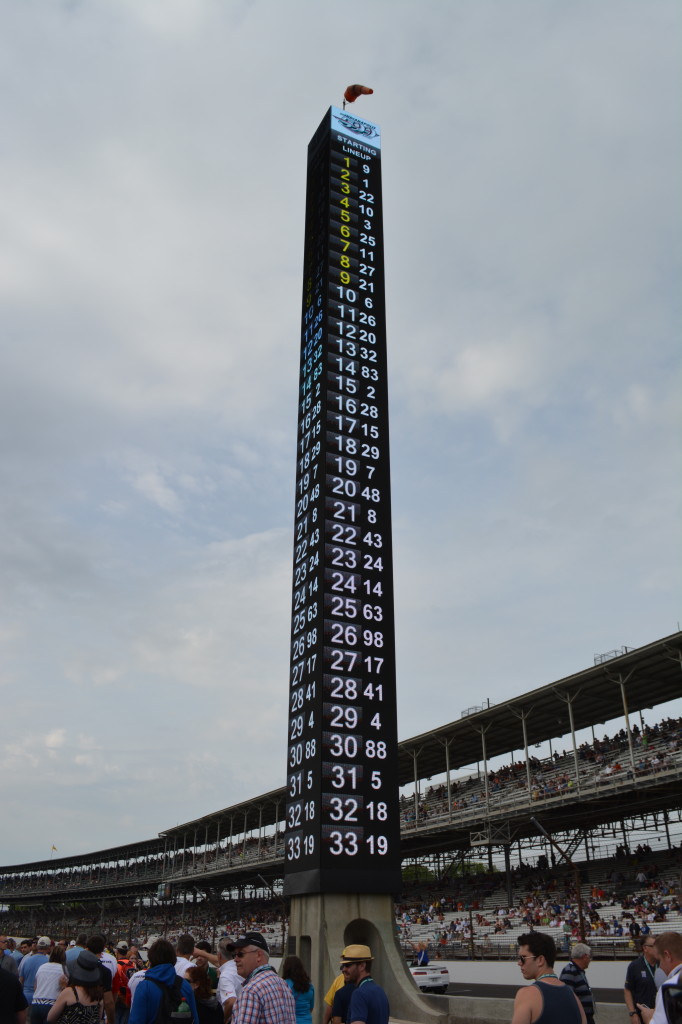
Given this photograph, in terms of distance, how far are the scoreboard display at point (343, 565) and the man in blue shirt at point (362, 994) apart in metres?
15.9

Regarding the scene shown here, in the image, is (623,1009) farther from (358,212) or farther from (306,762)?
(358,212)

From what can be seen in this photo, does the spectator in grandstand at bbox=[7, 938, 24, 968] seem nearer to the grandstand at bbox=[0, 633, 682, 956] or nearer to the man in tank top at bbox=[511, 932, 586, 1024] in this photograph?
the man in tank top at bbox=[511, 932, 586, 1024]

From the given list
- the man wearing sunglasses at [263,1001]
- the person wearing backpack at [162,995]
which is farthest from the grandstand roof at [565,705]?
the man wearing sunglasses at [263,1001]

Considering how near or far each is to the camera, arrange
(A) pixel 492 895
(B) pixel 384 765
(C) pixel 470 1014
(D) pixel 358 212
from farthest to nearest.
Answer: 1. (A) pixel 492 895
2. (D) pixel 358 212
3. (B) pixel 384 765
4. (C) pixel 470 1014

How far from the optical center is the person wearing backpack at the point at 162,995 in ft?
25.0

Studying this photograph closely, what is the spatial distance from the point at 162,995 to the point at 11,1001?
1346 mm

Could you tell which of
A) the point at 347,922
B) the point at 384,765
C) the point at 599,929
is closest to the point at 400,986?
the point at 347,922

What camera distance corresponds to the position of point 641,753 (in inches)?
1526

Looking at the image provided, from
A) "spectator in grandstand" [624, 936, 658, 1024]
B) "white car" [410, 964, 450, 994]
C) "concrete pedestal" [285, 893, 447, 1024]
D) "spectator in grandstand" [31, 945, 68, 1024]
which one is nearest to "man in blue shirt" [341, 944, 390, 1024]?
"spectator in grandstand" [624, 936, 658, 1024]

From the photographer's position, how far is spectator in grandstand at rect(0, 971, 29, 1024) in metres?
7.02

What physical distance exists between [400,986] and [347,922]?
97.0 inches

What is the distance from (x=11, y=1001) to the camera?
23.2 feet

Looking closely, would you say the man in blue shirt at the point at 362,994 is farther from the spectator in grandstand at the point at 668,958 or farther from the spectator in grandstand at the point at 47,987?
the spectator in grandstand at the point at 47,987

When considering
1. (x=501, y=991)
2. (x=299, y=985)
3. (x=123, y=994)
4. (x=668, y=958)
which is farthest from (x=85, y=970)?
(x=501, y=991)
